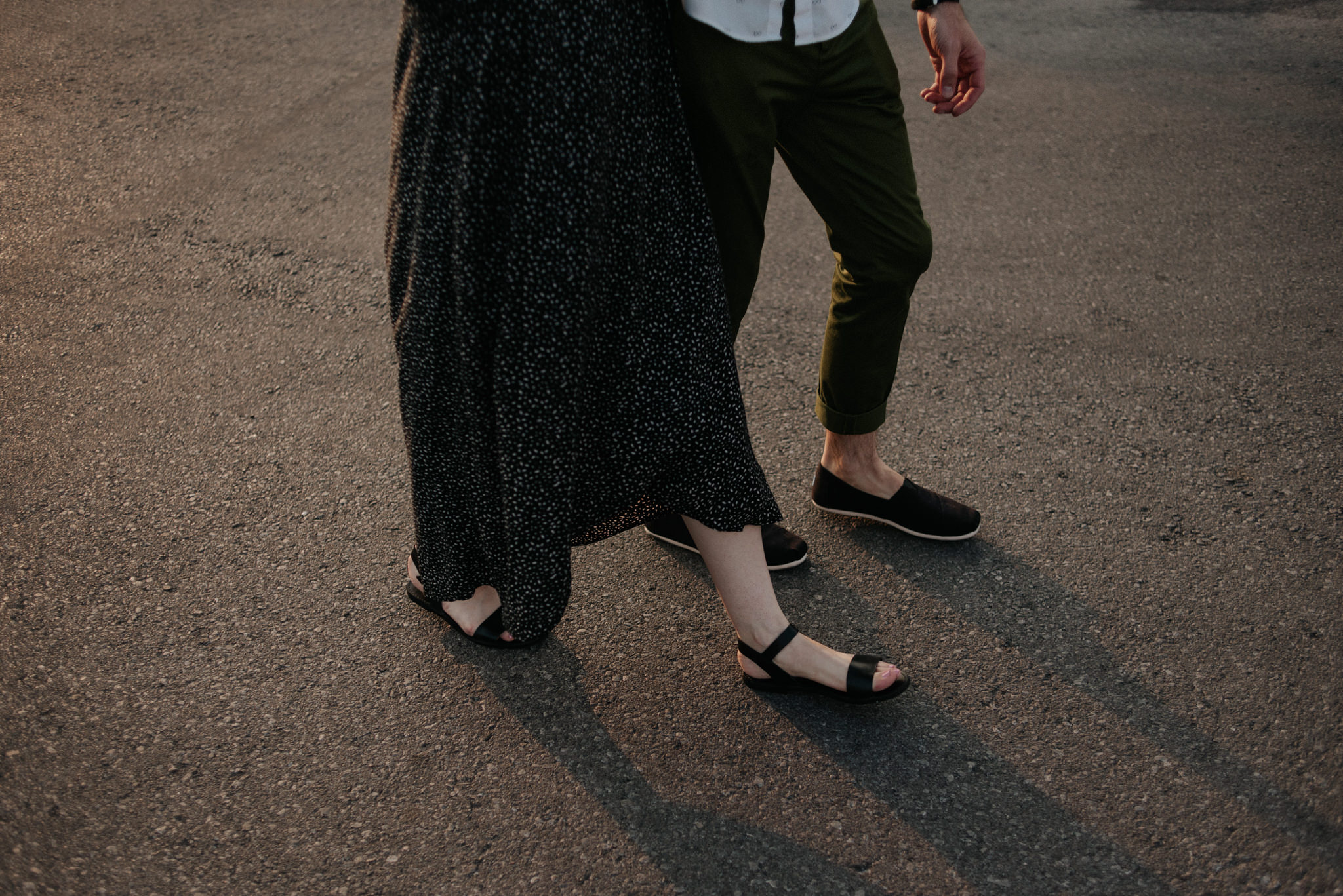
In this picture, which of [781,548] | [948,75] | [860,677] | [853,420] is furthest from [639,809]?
[948,75]

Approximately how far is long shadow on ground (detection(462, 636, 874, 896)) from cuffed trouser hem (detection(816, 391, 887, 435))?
0.80 m

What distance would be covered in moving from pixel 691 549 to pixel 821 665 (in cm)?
55

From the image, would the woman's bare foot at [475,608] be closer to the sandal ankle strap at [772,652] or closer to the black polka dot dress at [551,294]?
the black polka dot dress at [551,294]

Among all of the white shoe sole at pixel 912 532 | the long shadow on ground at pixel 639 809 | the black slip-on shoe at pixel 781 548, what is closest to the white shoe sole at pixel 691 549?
the black slip-on shoe at pixel 781 548

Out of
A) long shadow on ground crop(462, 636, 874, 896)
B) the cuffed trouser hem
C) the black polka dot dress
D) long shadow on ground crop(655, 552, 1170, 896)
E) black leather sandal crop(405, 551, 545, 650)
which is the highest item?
the black polka dot dress

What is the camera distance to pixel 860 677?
74.3 inches

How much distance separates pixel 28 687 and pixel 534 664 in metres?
1.08

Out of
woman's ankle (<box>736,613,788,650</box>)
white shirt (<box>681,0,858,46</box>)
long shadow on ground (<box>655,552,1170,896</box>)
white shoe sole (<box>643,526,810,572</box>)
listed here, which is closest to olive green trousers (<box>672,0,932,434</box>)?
white shirt (<box>681,0,858,46</box>)

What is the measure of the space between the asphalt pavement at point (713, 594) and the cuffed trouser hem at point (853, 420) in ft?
1.06

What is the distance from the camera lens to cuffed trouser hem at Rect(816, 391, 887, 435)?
2182 mm

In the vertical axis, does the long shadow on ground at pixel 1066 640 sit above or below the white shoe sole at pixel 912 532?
below

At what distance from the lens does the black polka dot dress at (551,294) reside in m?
1.39

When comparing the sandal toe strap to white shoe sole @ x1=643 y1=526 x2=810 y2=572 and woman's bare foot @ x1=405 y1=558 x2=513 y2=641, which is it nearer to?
white shoe sole @ x1=643 y1=526 x2=810 y2=572

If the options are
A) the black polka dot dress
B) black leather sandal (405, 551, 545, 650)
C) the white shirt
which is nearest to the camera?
the black polka dot dress
